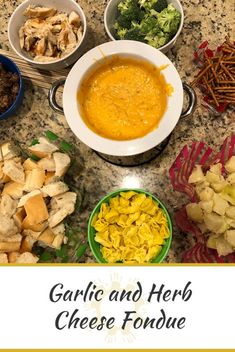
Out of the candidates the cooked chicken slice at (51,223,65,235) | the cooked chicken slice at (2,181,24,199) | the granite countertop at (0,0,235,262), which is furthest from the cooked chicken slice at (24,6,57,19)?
the cooked chicken slice at (51,223,65,235)

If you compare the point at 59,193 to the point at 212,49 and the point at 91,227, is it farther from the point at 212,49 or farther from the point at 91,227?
the point at 212,49

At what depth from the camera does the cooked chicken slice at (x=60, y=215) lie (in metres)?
1.18

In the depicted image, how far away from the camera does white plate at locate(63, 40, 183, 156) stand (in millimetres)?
1156

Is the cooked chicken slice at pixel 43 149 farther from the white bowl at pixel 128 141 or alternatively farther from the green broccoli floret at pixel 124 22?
the green broccoli floret at pixel 124 22

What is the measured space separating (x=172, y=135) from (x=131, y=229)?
302 mm

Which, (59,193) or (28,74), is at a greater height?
(28,74)

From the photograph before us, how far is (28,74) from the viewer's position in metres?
1.33

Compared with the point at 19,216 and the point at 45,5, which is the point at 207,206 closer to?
the point at 19,216

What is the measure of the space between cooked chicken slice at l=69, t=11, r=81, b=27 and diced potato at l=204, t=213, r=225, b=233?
620 millimetres

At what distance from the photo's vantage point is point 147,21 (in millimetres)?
1253

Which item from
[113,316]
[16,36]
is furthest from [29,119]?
[113,316]

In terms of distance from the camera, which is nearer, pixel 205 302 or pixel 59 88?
pixel 205 302

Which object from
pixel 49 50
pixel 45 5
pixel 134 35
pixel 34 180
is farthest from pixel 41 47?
pixel 34 180

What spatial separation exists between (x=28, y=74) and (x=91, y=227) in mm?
472
